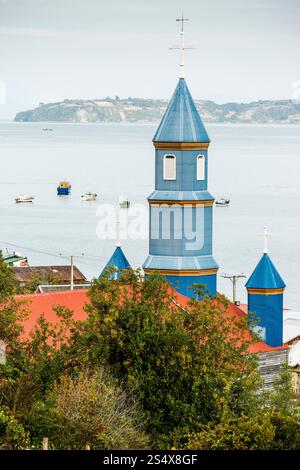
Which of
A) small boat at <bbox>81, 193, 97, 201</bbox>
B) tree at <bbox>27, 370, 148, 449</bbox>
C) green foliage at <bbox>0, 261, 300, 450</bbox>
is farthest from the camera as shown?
small boat at <bbox>81, 193, 97, 201</bbox>

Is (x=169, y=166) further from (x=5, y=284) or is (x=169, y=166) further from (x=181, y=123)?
(x=5, y=284)

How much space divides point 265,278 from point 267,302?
48 centimetres

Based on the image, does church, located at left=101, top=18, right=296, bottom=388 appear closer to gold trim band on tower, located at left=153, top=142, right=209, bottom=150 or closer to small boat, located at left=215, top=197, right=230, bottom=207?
gold trim band on tower, located at left=153, top=142, right=209, bottom=150

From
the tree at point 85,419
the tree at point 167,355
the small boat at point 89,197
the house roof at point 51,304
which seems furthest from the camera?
the small boat at point 89,197

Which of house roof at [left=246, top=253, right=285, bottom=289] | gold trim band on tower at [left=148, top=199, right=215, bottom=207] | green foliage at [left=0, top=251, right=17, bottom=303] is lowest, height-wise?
house roof at [left=246, top=253, right=285, bottom=289]

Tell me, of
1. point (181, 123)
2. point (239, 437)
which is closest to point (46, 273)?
point (181, 123)

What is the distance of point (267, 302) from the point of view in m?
31.5

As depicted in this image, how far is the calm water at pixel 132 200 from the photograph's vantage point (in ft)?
235

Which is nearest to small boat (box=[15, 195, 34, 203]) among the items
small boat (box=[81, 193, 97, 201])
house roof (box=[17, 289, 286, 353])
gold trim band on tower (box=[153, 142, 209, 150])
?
small boat (box=[81, 193, 97, 201])

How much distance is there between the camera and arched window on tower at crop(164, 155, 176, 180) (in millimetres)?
32156

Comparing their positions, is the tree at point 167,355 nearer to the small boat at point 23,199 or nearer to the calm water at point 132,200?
the calm water at point 132,200

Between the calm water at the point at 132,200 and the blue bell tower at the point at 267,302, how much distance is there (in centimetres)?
2414

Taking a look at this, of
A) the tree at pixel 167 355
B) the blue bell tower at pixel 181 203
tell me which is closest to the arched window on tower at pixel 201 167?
the blue bell tower at pixel 181 203

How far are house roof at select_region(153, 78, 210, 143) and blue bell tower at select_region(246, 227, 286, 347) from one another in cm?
288
